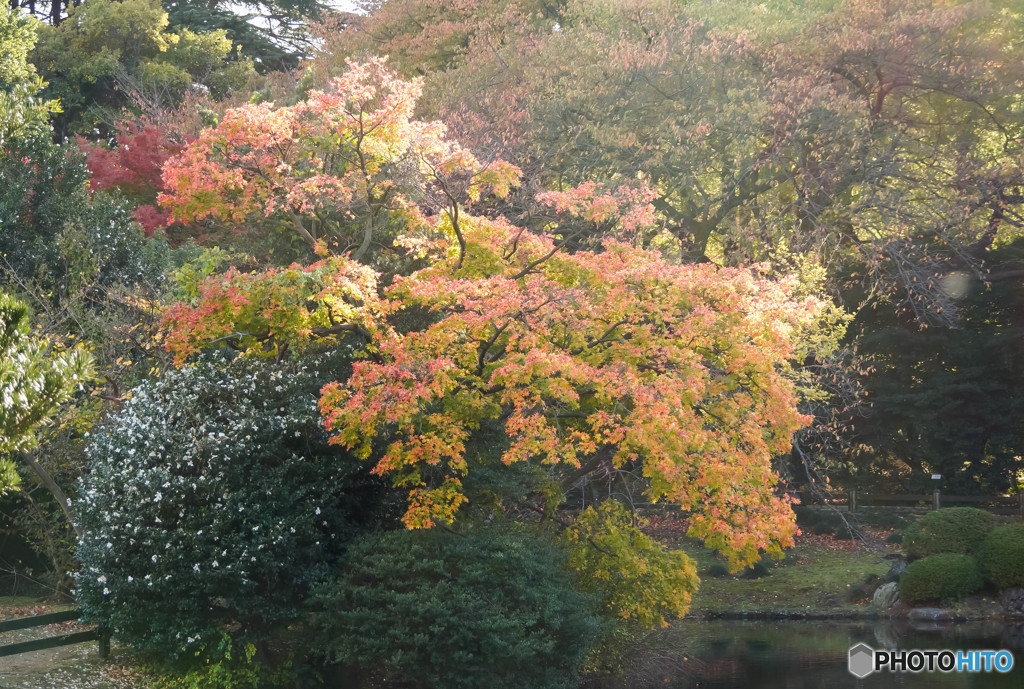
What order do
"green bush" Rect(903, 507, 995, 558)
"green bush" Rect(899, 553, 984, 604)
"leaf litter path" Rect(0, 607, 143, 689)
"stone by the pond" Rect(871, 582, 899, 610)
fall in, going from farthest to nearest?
"stone by the pond" Rect(871, 582, 899, 610), "green bush" Rect(903, 507, 995, 558), "green bush" Rect(899, 553, 984, 604), "leaf litter path" Rect(0, 607, 143, 689)

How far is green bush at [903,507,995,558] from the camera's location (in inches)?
719

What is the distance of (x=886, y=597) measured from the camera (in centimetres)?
1847

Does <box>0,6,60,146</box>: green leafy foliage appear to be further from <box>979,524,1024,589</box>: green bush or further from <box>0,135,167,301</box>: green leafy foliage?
<box>979,524,1024,589</box>: green bush

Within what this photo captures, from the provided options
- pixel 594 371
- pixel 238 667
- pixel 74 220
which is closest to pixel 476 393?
pixel 594 371

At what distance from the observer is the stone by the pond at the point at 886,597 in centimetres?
1838

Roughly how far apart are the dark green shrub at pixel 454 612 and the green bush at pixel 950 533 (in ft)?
34.2

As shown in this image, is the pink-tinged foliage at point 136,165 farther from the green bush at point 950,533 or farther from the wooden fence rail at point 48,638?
the green bush at point 950,533

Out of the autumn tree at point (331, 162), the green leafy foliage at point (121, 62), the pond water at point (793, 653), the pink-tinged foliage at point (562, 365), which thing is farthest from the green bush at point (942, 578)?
the green leafy foliage at point (121, 62)

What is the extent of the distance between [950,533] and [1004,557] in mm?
1110

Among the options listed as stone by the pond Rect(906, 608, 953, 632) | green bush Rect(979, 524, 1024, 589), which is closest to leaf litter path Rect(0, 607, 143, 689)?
stone by the pond Rect(906, 608, 953, 632)

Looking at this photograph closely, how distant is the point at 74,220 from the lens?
1589cm

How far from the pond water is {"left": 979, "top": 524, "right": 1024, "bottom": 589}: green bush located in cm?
103

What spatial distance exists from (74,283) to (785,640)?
1300 centimetres

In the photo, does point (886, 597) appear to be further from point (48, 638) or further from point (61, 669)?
point (48, 638)
